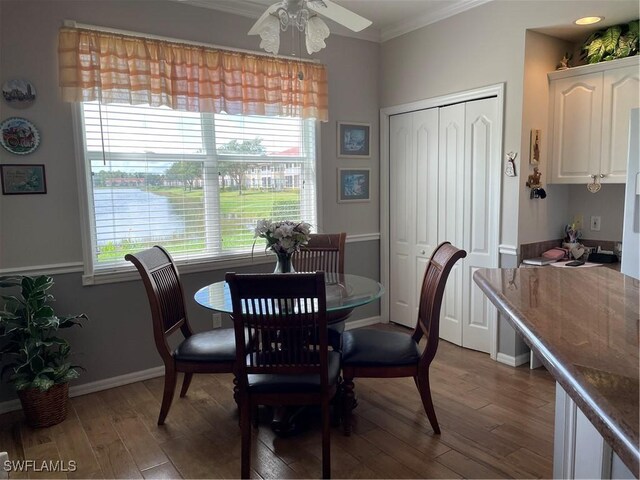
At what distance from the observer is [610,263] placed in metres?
3.24

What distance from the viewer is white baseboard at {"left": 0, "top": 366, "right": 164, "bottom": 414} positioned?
2814mm

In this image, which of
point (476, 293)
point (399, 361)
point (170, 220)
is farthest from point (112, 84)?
point (476, 293)

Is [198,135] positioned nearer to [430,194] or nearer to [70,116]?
[70,116]

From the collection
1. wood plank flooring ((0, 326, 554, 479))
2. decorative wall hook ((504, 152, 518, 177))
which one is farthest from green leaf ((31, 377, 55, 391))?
decorative wall hook ((504, 152, 518, 177))

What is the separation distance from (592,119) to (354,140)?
6.24ft

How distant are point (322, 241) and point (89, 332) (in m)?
1.73

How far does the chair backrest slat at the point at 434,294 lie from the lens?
92.9 inches

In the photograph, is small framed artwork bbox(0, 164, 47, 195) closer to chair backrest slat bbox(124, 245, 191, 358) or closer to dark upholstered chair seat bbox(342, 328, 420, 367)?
chair backrest slat bbox(124, 245, 191, 358)

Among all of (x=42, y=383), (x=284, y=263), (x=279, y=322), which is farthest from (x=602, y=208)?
(x=42, y=383)

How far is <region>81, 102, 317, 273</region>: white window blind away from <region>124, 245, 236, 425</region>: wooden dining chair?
596 mm

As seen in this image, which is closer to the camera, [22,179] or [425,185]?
[22,179]

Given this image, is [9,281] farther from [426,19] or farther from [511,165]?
[426,19]

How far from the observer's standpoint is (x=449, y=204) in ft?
12.4

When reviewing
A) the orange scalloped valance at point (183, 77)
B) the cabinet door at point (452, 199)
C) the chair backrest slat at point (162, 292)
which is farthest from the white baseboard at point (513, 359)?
the orange scalloped valance at point (183, 77)
